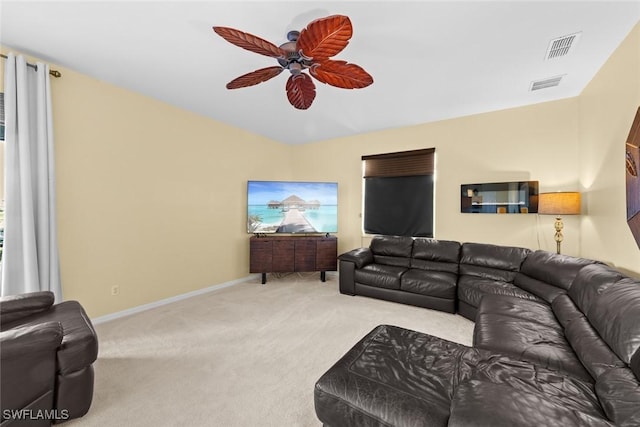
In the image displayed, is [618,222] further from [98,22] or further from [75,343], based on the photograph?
[98,22]

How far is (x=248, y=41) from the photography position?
5.27ft

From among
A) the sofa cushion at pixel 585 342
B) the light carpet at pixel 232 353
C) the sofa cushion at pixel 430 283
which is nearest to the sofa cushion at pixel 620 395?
the sofa cushion at pixel 585 342

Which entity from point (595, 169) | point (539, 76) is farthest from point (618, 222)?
point (539, 76)

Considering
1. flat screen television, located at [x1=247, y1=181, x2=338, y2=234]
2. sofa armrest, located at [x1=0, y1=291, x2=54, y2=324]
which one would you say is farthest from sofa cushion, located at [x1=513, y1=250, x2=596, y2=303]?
sofa armrest, located at [x1=0, y1=291, x2=54, y2=324]

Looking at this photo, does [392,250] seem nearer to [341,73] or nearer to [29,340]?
[341,73]

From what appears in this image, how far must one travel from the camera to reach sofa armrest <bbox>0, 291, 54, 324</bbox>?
1.72 meters

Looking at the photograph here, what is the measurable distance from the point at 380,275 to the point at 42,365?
331cm

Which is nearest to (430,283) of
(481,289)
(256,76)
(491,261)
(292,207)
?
(481,289)

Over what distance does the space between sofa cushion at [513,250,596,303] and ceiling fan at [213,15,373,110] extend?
2580 mm

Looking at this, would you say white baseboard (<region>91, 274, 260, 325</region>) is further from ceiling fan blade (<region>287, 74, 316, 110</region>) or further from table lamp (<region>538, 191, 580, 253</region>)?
table lamp (<region>538, 191, 580, 253</region>)

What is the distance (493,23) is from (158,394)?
12.1 feet

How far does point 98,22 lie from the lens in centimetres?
198

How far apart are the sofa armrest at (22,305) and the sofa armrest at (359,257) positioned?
125 inches

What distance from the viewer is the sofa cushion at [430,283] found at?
10.6ft
